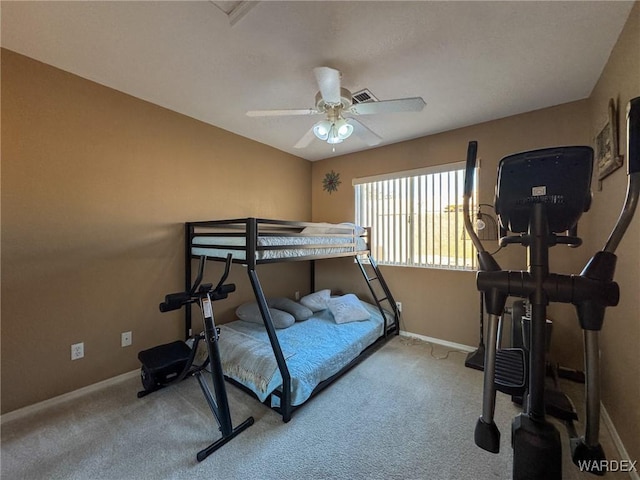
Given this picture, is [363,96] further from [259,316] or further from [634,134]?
[259,316]

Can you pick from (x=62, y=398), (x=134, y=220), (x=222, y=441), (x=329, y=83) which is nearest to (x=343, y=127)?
(x=329, y=83)

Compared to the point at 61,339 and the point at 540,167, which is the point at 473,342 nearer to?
the point at 540,167

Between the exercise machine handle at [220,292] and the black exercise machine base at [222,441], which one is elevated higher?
the exercise machine handle at [220,292]

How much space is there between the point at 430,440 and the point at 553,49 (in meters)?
2.67

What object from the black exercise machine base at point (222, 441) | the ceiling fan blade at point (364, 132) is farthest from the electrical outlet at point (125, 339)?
the ceiling fan blade at point (364, 132)

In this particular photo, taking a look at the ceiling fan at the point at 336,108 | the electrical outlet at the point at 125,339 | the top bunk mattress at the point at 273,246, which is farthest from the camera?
the electrical outlet at the point at 125,339

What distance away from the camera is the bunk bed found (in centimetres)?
198

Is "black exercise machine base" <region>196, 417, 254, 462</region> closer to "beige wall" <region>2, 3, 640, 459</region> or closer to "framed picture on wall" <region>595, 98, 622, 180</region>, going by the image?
"beige wall" <region>2, 3, 640, 459</region>

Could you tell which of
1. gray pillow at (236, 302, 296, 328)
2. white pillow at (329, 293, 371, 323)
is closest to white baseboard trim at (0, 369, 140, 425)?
gray pillow at (236, 302, 296, 328)

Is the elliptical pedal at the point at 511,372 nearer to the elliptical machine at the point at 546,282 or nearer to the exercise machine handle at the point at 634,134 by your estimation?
the elliptical machine at the point at 546,282

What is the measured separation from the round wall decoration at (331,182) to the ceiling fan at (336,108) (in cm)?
174

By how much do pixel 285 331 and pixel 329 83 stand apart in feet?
7.40

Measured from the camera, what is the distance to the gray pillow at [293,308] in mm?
3131

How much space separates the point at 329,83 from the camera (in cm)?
164
